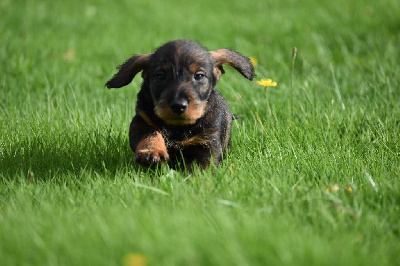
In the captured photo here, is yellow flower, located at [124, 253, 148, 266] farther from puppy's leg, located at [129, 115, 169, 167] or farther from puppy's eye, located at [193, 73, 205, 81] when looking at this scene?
puppy's eye, located at [193, 73, 205, 81]

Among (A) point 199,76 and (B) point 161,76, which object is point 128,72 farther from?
(A) point 199,76

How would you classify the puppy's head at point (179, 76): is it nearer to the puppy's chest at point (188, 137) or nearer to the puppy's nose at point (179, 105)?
the puppy's nose at point (179, 105)

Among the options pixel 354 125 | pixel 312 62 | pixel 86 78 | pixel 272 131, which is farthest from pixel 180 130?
pixel 312 62

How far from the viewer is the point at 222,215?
2.48 meters

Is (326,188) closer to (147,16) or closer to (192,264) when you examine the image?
(192,264)

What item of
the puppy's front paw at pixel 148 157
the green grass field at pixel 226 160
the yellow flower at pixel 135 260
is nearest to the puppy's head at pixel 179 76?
the puppy's front paw at pixel 148 157

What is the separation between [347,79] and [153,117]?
2.63m

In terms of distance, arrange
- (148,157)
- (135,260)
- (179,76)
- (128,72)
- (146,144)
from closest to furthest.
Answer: (135,260) → (148,157) → (146,144) → (179,76) → (128,72)

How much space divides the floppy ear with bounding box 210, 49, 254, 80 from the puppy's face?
0.34 feet

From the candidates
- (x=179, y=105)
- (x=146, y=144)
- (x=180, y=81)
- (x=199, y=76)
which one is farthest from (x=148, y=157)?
(x=199, y=76)

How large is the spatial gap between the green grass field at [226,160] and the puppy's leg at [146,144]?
0.10 metres

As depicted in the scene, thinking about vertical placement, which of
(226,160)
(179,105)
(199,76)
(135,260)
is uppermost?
(199,76)

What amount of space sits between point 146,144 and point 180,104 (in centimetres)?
34

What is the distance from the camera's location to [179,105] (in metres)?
3.18
